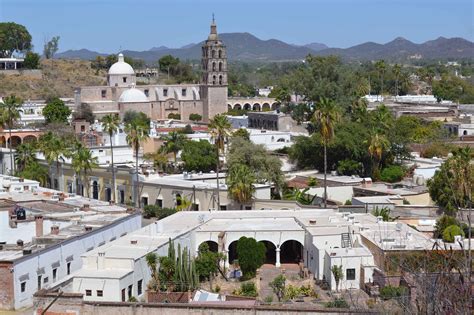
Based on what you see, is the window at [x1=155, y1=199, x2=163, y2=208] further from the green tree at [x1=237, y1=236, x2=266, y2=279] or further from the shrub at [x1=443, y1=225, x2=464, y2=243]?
the shrub at [x1=443, y1=225, x2=464, y2=243]

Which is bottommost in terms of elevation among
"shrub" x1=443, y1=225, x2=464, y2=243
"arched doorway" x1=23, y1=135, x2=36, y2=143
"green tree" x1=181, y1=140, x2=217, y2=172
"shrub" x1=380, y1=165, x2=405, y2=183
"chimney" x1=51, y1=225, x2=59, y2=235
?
"shrub" x1=443, y1=225, x2=464, y2=243

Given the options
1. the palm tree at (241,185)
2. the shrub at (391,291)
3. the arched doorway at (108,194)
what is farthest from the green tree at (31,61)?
the shrub at (391,291)

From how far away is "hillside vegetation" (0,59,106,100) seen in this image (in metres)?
103

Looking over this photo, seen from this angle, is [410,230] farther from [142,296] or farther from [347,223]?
[142,296]

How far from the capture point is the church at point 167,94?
286ft

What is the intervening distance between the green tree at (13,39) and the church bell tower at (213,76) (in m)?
32.9

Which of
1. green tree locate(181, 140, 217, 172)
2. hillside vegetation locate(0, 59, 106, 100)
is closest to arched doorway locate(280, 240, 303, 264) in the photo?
green tree locate(181, 140, 217, 172)

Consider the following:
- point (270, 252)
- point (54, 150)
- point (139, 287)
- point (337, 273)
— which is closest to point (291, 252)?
point (270, 252)

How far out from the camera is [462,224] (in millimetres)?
37062

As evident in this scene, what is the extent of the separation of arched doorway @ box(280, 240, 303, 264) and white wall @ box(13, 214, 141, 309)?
20.3ft

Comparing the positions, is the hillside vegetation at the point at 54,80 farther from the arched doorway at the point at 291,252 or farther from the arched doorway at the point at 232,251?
the arched doorway at the point at 232,251

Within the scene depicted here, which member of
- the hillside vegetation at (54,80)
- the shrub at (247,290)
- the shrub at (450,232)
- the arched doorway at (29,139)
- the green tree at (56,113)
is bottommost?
the shrub at (247,290)

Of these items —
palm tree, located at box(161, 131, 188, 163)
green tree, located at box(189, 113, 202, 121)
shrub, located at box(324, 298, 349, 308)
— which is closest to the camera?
shrub, located at box(324, 298, 349, 308)

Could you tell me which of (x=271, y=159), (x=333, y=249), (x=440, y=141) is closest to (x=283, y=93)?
(x=440, y=141)
